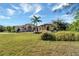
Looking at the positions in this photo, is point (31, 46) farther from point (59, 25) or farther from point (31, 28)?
point (59, 25)

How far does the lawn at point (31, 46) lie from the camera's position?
243 centimetres

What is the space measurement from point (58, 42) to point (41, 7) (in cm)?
47

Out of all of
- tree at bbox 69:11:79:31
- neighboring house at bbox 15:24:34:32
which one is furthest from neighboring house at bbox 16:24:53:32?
tree at bbox 69:11:79:31

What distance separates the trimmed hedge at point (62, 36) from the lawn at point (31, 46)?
43 mm

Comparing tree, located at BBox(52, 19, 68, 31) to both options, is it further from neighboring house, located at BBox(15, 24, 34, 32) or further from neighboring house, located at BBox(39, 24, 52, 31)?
neighboring house, located at BBox(15, 24, 34, 32)

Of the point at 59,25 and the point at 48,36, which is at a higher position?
the point at 59,25

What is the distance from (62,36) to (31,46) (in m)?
0.40

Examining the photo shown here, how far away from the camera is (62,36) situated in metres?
2.53

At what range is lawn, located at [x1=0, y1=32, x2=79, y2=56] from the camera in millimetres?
2432

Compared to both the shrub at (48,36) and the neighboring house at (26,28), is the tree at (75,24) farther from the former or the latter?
the neighboring house at (26,28)

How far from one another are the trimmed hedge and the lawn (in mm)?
43

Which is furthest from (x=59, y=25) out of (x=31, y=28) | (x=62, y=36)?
(x=31, y=28)

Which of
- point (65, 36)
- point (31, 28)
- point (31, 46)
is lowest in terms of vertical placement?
point (31, 46)

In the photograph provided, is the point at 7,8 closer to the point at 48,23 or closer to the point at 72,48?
the point at 48,23
